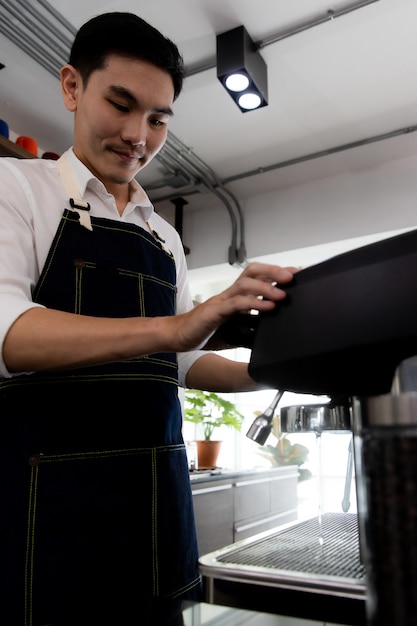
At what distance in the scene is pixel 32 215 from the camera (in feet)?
2.96

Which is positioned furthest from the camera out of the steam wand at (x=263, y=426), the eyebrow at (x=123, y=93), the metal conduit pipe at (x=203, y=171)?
the metal conduit pipe at (x=203, y=171)

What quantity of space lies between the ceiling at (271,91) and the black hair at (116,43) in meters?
1.21

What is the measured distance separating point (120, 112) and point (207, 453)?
263 centimetres

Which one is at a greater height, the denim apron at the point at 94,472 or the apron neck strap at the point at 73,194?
the apron neck strap at the point at 73,194

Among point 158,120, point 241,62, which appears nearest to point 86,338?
point 158,120

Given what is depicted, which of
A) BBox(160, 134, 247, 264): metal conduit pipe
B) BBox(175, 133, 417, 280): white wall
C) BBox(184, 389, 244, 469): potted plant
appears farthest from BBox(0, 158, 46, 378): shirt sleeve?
BBox(175, 133, 417, 280): white wall

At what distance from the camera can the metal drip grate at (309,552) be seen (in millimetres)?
594

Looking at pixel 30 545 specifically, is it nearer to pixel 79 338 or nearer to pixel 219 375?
pixel 79 338

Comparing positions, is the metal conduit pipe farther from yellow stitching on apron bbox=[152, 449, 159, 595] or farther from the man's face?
yellow stitching on apron bbox=[152, 449, 159, 595]

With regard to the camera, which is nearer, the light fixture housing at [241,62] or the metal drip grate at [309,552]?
the metal drip grate at [309,552]

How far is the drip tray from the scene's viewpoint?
1.73 feet

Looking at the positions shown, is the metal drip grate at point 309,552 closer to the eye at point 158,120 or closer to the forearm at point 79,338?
the forearm at point 79,338

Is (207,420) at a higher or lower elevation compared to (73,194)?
lower

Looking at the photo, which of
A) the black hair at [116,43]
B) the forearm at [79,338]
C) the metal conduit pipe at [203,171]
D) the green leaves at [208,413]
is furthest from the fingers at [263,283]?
the green leaves at [208,413]
